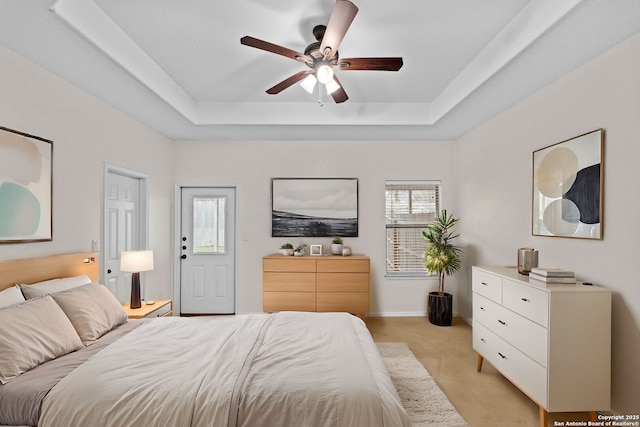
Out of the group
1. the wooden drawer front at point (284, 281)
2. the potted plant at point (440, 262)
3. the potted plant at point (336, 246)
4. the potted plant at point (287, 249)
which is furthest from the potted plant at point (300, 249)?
the potted plant at point (440, 262)

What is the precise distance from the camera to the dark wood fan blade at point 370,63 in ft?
6.83

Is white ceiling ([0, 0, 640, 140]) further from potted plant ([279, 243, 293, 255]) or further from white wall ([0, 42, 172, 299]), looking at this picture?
potted plant ([279, 243, 293, 255])

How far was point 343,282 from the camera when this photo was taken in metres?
4.14

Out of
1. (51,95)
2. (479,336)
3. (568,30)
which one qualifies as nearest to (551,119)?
(568,30)

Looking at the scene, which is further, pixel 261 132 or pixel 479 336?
pixel 261 132

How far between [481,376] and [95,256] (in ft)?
12.0

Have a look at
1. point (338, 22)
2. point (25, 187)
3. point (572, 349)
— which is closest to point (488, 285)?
point (572, 349)

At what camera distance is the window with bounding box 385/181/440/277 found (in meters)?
4.62

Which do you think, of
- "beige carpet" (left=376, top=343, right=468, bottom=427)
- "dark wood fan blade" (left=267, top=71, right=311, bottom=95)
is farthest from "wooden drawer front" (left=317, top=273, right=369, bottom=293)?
"dark wood fan blade" (left=267, top=71, right=311, bottom=95)

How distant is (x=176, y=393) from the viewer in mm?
1492

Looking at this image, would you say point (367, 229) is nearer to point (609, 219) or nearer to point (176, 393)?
point (609, 219)

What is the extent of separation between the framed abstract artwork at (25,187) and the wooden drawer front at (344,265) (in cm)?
279

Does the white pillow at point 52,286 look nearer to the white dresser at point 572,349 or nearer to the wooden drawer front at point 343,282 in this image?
the wooden drawer front at point 343,282

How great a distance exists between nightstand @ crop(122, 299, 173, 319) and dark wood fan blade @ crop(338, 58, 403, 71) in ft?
9.04
